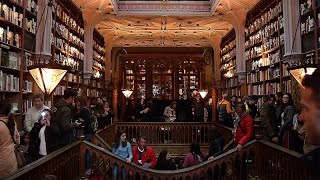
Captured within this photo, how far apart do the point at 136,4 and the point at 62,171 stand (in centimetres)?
839

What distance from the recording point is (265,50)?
30.0 ft

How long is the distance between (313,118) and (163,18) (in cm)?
1092

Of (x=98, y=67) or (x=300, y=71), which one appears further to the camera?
(x=98, y=67)

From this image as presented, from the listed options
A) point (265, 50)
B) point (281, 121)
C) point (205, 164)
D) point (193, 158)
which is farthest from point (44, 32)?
point (265, 50)

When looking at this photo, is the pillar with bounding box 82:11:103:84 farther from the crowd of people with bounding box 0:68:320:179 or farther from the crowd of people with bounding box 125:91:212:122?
the crowd of people with bounding box 0:68:320:179

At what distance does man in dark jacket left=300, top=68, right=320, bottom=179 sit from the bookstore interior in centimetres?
324

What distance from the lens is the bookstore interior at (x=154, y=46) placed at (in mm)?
6102

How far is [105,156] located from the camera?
16.0ft

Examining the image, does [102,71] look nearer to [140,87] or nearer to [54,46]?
[140,87]

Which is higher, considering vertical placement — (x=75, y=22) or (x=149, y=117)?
(x=75, y=22)

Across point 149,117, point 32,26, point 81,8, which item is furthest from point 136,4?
point 32,26

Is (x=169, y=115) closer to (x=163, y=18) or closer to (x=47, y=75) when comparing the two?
(x=163, y=18)

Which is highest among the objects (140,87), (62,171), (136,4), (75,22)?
(136,4)


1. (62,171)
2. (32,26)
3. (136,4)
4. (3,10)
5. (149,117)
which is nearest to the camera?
(62,171)
